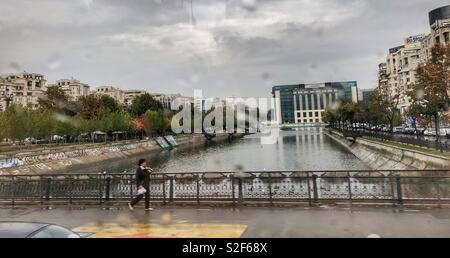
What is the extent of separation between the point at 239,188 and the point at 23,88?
158 metres

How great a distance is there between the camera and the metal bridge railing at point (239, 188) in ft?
38.8

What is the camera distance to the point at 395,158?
35.8 meters

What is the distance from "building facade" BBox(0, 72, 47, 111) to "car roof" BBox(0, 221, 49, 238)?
135895 millimetres

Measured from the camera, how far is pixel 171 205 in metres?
13.5

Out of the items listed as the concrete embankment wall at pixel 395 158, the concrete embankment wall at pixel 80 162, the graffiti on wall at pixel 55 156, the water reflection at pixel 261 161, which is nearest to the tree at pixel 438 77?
the concrete embankment wall at pixel 395 158

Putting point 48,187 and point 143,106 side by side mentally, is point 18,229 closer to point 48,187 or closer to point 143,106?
point 48,187

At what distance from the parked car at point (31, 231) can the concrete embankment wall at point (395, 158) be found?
79.4ft

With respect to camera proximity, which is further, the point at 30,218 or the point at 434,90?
the point at 434,90

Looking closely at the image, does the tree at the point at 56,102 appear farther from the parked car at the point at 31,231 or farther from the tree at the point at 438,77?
the parked car at the point at 31,231

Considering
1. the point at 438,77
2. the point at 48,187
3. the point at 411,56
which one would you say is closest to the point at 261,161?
the point at 438,77

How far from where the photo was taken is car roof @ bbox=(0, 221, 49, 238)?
5.07 metres

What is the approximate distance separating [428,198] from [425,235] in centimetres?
349
